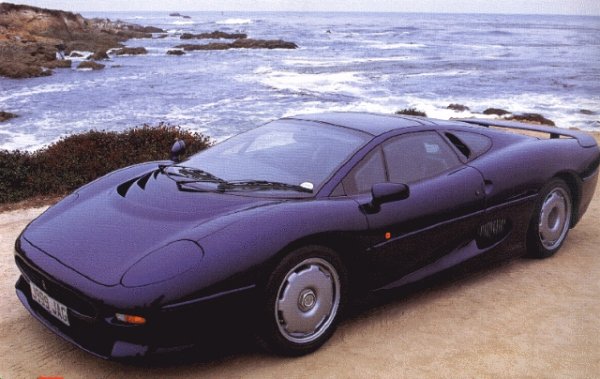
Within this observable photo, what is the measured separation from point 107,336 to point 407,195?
75.7 inches

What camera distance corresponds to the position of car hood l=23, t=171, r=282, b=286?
10.3ft

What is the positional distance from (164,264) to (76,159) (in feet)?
19.3

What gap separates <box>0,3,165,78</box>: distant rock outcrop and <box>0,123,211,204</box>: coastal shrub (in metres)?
24.8

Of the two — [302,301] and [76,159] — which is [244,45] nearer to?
[76,159]

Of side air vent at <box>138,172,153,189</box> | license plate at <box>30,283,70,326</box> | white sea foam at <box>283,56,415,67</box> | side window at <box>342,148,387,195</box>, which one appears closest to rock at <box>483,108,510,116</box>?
side window at <box>342,148,387,195</box>

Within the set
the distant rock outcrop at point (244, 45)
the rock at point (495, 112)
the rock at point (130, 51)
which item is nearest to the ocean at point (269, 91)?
the rock at point (495, 112)

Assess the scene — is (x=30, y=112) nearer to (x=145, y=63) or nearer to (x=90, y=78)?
(x=90, y=78)

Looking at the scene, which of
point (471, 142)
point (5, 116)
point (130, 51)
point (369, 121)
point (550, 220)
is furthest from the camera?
point (130, 51)

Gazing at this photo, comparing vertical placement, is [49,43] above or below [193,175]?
below

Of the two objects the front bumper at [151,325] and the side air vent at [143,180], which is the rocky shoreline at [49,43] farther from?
the front bumper at [151,325]

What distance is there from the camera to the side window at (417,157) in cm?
411

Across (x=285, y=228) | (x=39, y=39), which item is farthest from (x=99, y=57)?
(x=285, y=228)

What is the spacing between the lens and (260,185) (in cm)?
383

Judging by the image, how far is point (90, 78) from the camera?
→ 30.6 metres
